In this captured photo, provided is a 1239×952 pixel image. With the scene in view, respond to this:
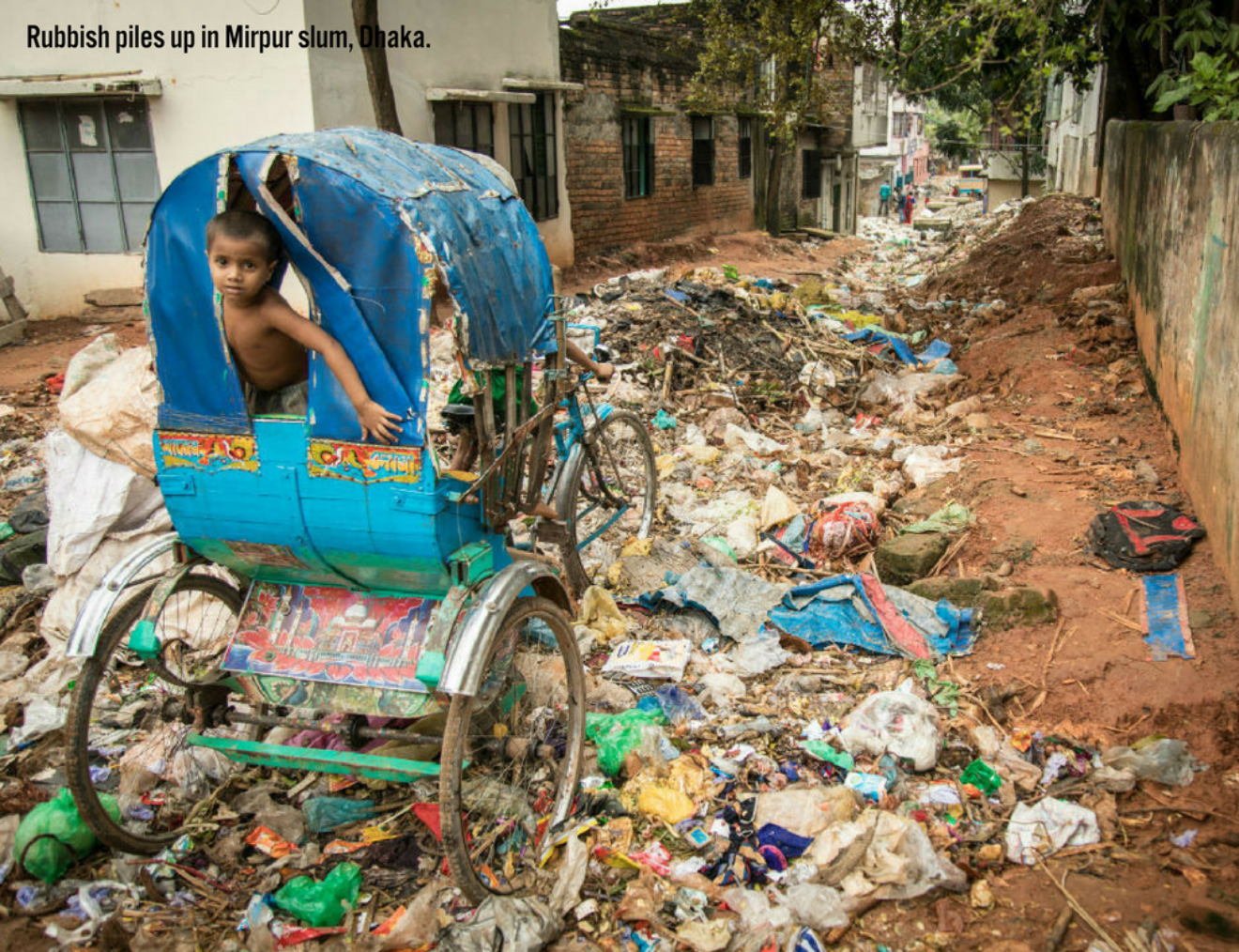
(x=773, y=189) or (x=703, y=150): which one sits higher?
(x=703, y=150)

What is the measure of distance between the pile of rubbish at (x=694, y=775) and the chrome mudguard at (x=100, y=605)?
2.06 feet

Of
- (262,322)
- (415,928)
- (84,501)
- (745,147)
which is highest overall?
(745,147)

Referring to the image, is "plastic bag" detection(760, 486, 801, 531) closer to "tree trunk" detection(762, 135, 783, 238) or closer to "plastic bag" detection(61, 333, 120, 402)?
"plastic bag" detection(61, 333, 120, 402)

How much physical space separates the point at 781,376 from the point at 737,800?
5.72 meters

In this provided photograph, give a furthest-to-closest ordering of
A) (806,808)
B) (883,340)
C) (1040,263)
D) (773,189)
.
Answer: (773,189) < (1040,263) < (883,340) < (806,808)

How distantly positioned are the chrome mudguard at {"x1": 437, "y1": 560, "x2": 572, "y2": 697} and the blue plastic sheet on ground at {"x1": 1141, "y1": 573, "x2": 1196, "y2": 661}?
2.46m

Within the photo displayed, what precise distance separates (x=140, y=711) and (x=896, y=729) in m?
2.93

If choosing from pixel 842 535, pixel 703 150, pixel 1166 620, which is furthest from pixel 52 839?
pixel 703 150

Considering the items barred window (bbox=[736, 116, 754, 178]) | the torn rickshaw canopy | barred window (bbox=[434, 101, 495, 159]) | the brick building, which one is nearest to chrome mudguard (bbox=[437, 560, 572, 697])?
the torn rickshaw canopy

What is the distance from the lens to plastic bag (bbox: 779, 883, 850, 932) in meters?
2.55

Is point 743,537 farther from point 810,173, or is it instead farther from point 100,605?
point 810,173

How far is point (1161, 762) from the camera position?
2.96 meters

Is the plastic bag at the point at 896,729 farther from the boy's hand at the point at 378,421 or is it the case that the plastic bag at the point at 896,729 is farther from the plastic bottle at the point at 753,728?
the boy's hand at the point at 378,421

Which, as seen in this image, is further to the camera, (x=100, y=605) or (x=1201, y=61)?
(x=1201, y=61)
